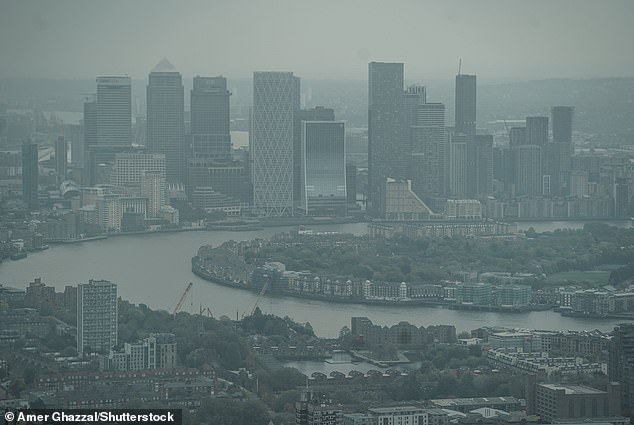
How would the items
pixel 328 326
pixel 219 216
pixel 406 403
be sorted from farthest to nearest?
pixel 219 216, pixel 328 326, pixel 406 403

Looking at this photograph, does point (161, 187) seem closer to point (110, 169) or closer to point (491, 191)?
point (110, 169)

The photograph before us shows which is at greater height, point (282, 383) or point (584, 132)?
point (584, 132)

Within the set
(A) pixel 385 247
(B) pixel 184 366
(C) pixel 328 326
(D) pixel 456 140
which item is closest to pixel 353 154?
(D) pixel 456 140

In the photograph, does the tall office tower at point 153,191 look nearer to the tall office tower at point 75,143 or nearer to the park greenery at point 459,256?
the tall office tower at point 75,143

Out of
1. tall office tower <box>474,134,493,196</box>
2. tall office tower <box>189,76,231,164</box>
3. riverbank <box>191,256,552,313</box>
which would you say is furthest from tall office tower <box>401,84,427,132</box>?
riverbank <box>191,256,552,313</box>

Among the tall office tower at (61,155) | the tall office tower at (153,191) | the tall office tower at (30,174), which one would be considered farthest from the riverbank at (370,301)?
the tall office tower at (61,155)

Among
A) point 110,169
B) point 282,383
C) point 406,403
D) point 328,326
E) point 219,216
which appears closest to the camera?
point 406,403

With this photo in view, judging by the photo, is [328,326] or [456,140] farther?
[456,140]

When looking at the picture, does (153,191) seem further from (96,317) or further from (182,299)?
(96,317)
